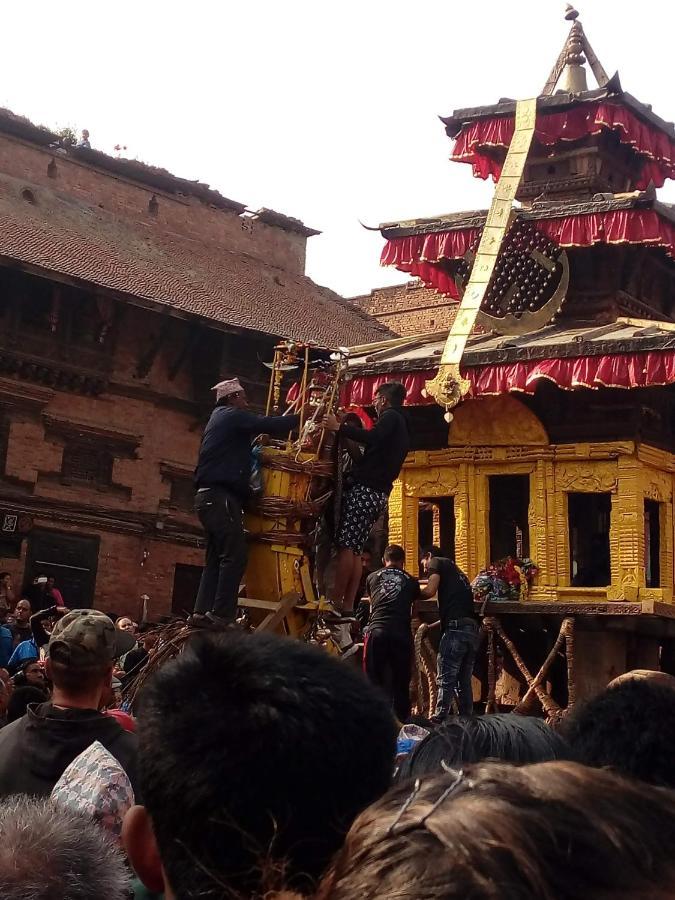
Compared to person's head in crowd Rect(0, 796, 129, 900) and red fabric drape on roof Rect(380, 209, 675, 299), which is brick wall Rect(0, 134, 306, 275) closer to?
red fabric drape on roof Rect(380, 209, 675, 299)

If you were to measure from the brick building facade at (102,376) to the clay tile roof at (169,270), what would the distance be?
64mm

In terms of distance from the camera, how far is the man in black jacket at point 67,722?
450 cm

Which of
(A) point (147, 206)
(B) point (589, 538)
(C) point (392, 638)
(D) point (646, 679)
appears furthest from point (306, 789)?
(A) point (147, 206)

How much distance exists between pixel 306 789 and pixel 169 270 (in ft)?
83.6

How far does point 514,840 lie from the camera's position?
1.26m

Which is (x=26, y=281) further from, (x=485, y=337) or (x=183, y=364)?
(x=485, y=337)

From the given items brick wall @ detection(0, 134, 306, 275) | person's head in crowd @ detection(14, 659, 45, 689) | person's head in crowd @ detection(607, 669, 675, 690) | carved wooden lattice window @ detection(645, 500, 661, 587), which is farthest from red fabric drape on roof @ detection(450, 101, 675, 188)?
person's head in crowd @ detection(607, 669, 675, 690)

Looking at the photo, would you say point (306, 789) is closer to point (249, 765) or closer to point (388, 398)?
point (249, 765)

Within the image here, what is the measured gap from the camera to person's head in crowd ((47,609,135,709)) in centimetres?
473

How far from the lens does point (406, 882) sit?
1300 mm

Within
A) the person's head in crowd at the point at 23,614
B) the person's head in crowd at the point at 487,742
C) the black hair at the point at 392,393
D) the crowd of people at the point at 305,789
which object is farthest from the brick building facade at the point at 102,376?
the person's head in crowd at the point at 487,742

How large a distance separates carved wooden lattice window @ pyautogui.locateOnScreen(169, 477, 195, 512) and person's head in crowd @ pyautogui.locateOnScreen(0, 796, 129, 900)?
2287 cm

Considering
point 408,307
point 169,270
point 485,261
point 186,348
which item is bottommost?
point 485,261

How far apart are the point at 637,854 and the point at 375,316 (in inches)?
1387
